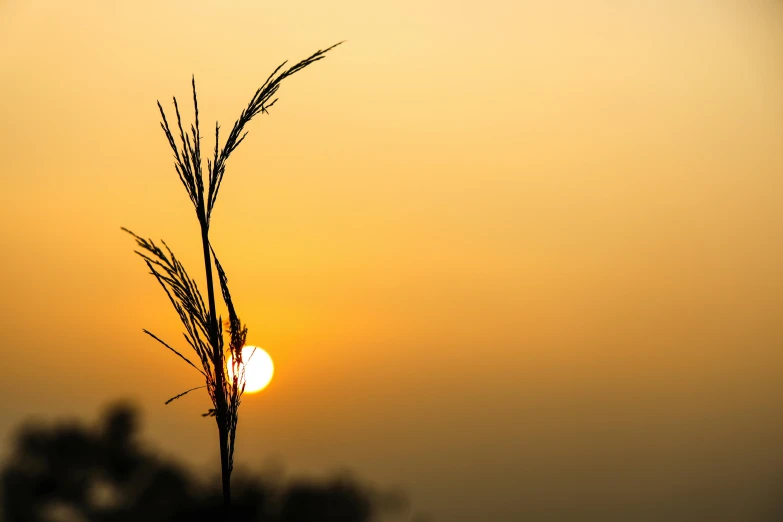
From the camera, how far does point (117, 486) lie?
50.2 meters

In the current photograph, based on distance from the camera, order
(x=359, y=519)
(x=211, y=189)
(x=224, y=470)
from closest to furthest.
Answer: (x=224, y=470), (x=211, y=189), (x=359, y=519)

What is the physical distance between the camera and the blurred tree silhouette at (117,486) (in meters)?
47.7

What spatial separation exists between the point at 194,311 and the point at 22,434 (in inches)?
1842

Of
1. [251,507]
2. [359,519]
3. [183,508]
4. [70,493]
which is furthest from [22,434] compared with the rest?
[359,519]

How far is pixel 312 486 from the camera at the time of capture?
50719 mm

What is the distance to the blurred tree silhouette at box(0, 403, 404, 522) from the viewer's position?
4769 centimetres

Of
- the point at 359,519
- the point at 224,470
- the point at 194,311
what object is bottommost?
the point at 359,519

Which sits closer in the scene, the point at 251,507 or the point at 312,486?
the point at 251,507

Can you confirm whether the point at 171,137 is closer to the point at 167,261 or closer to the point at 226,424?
the point at 167,261

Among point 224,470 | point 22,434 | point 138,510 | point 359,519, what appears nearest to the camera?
point 224,470

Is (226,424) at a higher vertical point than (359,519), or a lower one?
higher

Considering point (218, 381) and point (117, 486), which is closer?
point (218, 381)

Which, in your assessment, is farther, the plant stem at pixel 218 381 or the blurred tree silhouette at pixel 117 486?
the blurred tree silhouette at pixel 117 486

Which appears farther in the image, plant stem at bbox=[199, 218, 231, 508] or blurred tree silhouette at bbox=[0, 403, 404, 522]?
blurred tree silhouette at bbox=[0, 403, 404, 522]
